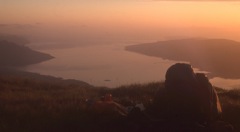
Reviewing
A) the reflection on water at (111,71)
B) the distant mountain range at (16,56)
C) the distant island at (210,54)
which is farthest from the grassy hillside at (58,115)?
the distant mountain range at (16,56)

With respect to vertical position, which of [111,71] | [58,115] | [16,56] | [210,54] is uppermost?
[58,115]

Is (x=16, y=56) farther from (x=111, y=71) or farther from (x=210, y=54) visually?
(x=210, y=54)

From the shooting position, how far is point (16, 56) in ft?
458

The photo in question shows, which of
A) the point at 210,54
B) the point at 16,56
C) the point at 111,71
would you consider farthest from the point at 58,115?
the point at 16,56

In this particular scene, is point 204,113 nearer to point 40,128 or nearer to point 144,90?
point 40,128

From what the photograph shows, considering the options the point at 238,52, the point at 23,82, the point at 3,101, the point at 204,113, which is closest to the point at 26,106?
the point at 3,101

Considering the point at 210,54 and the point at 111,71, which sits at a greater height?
the point at 210,54

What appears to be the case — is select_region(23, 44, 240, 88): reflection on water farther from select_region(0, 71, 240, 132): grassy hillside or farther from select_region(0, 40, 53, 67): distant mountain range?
select_region(0, 71, 240, 132): grassy hillside

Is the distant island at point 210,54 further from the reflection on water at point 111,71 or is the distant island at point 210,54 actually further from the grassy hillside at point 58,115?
the grassy hillside at point 58,115

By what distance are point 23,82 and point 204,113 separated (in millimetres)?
12251

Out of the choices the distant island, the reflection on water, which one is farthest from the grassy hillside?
the distant island

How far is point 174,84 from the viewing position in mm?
9805

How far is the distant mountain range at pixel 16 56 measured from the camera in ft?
424

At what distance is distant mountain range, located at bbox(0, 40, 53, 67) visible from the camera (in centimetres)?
12932
